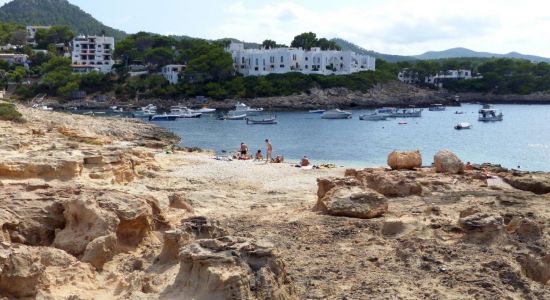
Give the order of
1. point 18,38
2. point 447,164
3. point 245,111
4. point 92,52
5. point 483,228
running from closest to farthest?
point 483,228 < point 447,164 < point 245,111 < point 92,52 < point 18,38

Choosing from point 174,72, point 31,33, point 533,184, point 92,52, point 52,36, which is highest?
point 31,33

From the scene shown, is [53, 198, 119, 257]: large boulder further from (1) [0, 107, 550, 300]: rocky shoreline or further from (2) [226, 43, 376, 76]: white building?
(2) [226, 43, 376, 76]: white building

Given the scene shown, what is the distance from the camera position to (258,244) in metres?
8.54

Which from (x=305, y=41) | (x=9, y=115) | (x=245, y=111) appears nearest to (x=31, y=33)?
(x=305, y=41)

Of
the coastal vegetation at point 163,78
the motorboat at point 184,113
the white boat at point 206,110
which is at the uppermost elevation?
the coastal vegetation at point 163,78

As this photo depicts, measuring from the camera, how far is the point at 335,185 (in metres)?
16.2

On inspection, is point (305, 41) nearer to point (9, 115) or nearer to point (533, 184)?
point (9, 115)

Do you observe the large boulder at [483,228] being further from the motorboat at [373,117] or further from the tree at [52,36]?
the tree at [52,36]

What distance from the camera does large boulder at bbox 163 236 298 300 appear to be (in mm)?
7627

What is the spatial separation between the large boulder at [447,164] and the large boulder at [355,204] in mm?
8666

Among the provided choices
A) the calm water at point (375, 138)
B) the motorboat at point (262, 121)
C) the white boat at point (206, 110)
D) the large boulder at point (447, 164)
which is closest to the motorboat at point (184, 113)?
the calm water at point (375, 138)

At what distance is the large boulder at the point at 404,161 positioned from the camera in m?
23.3

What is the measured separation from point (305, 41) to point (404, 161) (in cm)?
Result: 11464

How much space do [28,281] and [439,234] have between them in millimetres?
7448
